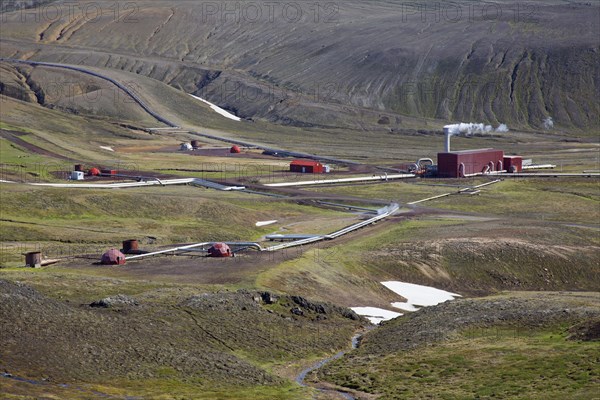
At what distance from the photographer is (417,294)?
310 ft

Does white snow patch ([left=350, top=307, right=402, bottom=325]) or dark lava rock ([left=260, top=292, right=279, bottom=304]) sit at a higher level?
dark lava rock ([left=260, top=292, right=279, bottom=304])

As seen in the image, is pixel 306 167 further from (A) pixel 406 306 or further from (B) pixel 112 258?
(A) pixel 406 306

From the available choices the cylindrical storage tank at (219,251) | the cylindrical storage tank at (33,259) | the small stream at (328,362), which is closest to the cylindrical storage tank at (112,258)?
the cylindrical storage tank at (33,259)

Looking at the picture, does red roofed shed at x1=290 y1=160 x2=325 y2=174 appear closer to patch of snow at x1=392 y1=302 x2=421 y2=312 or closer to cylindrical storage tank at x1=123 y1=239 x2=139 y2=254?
cylindrical storage tank at x1=123 y1=239 x2=139 y2=254

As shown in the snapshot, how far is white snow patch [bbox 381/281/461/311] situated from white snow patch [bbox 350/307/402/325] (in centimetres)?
276

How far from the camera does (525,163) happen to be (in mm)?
193750

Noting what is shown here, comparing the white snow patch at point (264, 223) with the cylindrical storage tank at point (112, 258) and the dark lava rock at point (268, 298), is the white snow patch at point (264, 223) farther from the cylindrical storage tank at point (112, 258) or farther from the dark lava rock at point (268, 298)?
the dark lava rock at point (268, 298)

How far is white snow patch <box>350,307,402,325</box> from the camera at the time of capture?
277ft

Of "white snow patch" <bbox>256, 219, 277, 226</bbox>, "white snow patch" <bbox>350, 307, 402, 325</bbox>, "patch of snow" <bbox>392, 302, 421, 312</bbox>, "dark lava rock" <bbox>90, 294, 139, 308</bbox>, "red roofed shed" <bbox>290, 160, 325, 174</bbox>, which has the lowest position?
"patch of snow" <bbox>392, 302, 421, 312</bbox>

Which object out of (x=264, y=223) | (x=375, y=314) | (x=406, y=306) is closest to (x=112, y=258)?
(x=375, y=314)

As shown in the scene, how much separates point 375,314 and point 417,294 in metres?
9.37

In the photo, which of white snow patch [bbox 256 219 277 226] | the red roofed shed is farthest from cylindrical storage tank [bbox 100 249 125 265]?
the red roofed shed

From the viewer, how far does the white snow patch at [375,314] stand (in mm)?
84562

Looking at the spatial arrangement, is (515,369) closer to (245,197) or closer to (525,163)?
(245,197)
